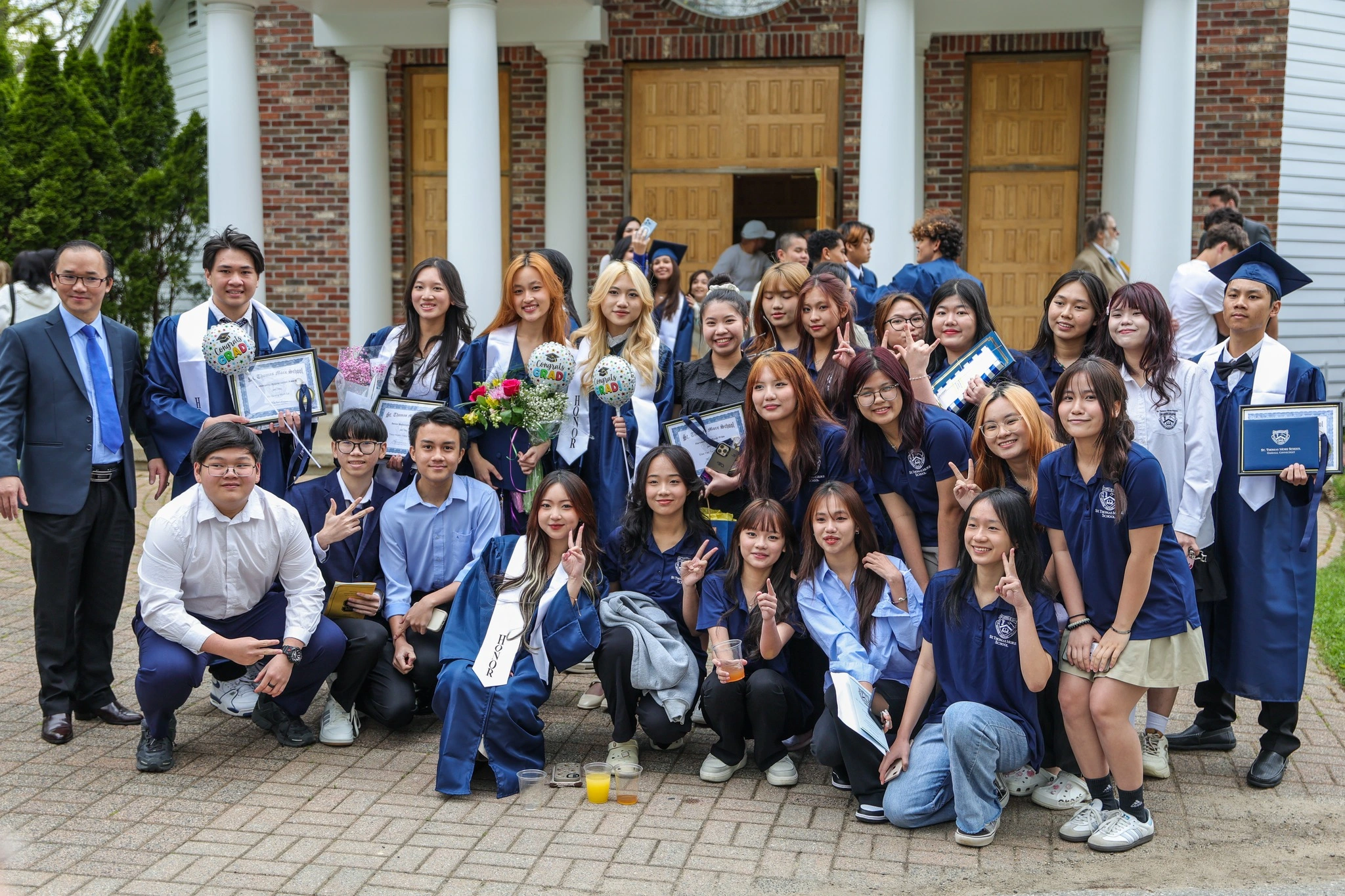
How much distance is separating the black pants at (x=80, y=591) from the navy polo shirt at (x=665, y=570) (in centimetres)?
213

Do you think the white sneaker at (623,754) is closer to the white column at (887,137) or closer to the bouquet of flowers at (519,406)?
the bouquet of flowers at (519,406)

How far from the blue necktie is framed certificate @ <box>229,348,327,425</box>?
498 mm

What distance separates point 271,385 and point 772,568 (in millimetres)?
2409

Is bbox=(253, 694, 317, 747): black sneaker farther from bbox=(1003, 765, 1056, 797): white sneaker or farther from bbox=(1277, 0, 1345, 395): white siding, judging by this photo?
bbox=(1277, 0, 1345, 395): white siding

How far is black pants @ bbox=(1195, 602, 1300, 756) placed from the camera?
195 inches

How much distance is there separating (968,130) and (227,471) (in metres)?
9.23

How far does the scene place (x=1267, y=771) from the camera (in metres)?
4.91

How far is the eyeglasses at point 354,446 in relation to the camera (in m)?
5.61

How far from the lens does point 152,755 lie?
5.04 metres

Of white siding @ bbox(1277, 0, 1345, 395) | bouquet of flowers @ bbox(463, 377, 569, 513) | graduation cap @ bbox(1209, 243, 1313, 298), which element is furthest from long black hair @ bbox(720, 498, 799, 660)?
white siding @ bbox(1277, 0, 1345, 395)

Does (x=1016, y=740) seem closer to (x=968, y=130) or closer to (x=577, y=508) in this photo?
(x=577, y=508)

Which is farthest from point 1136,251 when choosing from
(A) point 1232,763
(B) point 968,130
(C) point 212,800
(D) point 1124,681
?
(C) point 212,800

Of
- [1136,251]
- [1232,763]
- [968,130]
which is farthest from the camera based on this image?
[968,130]

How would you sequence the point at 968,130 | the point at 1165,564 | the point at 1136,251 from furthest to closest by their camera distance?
the point at 968,130 → the point at 1136,251 → the point at 1165,564
